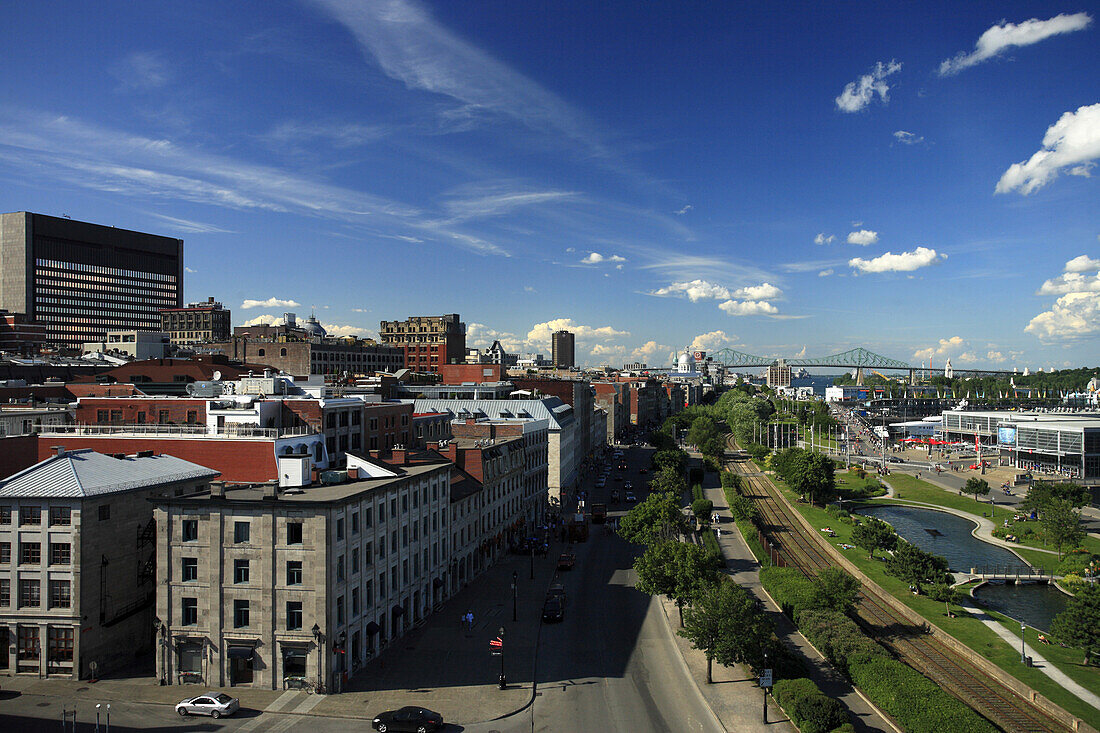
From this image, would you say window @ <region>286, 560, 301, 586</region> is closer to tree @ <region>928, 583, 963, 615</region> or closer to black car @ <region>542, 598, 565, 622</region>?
black car @ <region>542, 598, 565, 622</region>

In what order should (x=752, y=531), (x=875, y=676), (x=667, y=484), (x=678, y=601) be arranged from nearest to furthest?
(x=875, y=676) < (x=678, y=601) < (x=752, y=531) < (x=667, y=484)

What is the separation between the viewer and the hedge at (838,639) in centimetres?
4359

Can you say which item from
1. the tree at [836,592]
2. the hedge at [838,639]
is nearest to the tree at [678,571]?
the hedge at [838,639]

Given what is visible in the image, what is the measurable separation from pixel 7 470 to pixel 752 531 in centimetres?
7351

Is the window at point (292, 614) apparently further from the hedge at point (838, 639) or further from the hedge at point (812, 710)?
the hedge at point (838, 639)

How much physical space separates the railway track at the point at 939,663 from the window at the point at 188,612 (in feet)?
155

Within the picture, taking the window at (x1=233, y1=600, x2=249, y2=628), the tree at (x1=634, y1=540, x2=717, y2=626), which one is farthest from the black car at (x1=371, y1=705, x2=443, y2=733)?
the tree at (x1=634, y1=540, x2=717, y2=626)

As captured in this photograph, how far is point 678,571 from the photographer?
172 ft

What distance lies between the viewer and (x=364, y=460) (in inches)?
2264

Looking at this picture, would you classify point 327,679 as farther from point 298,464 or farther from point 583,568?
point 583,568

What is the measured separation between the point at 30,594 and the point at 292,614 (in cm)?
1763

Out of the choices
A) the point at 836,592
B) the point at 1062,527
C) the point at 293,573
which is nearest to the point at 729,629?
the point at 836,592

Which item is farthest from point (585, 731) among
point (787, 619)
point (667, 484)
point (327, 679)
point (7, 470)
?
point (667, 484)

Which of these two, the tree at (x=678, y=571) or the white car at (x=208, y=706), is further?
the tree at (x=678, y=571)
